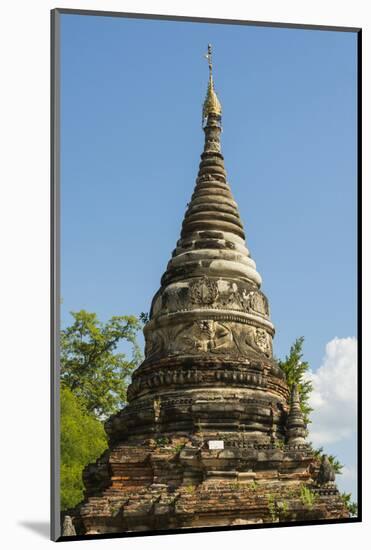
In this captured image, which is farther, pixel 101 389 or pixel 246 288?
pixel 101 389

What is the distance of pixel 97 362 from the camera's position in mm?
21438

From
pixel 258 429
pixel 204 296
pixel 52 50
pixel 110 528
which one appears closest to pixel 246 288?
pixel 204 296

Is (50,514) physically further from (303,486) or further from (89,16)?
(89,16)

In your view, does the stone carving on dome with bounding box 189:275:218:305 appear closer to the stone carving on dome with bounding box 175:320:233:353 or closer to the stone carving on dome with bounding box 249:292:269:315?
the stone carving on dome with bounding box 175:320:233:353

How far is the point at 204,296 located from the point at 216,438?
94.4 inches

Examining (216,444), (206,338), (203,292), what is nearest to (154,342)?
(206,338)

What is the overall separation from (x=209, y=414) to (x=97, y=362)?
7.94 ft

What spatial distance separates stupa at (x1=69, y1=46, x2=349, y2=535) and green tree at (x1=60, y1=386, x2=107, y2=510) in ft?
0.82

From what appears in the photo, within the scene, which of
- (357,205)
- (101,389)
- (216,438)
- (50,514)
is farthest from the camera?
(101,389)

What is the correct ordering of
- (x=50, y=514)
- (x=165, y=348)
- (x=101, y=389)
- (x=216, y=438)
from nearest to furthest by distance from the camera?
(x=50, y=514) → (x=216, y=438) → (x=165, y=348) → (x=101, y=389)

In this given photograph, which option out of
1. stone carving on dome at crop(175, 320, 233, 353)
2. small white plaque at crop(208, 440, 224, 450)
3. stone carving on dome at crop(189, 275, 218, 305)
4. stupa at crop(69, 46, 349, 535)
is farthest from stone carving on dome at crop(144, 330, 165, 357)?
small white plaque at crop(208, 440, 224, 450)

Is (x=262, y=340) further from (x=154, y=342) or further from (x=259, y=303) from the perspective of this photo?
(x=154, y=342)

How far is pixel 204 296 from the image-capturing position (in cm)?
2075

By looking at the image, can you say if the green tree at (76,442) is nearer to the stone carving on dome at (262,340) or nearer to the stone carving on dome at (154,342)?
the stone carving on dome at (154,342)
